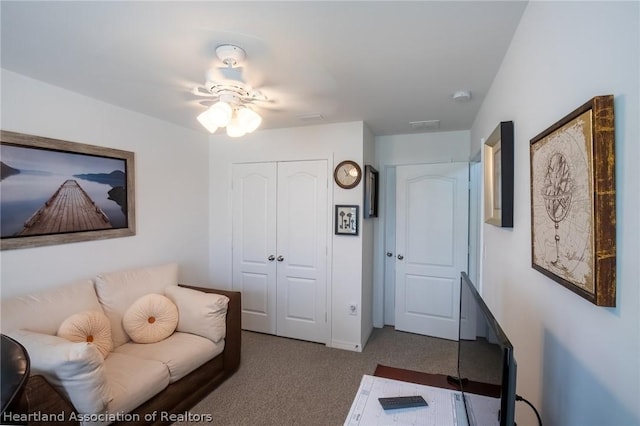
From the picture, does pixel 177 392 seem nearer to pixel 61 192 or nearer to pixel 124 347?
pixel 124 347

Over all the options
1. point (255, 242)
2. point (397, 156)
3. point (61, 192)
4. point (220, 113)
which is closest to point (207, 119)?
point (220, 113)

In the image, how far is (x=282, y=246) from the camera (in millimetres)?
3467

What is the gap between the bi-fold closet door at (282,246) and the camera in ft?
10.9

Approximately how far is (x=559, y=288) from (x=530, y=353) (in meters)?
0.43

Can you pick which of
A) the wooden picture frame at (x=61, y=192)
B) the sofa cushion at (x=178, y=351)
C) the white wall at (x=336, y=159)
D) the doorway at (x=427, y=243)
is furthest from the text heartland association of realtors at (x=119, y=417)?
the doorway at (x=427, y=243)

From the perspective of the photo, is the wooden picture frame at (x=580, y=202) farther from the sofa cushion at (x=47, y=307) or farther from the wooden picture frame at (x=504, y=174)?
the sofa cushion at (x=47, y=307)

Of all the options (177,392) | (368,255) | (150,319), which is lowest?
(177,392)

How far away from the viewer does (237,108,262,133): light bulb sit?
194 centimetres

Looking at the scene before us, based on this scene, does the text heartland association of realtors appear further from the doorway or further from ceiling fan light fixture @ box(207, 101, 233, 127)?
the doorway

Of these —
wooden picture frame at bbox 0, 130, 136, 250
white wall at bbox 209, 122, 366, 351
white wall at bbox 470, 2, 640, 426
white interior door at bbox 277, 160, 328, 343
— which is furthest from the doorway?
wooden picture frame at bbox 0, 130, 136, 250

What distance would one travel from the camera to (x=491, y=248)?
2.11 metres

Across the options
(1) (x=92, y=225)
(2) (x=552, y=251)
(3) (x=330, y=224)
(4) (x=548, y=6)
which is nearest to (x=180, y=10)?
(4) (x=548, y=6)

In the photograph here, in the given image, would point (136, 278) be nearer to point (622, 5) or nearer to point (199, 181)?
point (199, 181)

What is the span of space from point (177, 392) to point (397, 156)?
3.18 metres
